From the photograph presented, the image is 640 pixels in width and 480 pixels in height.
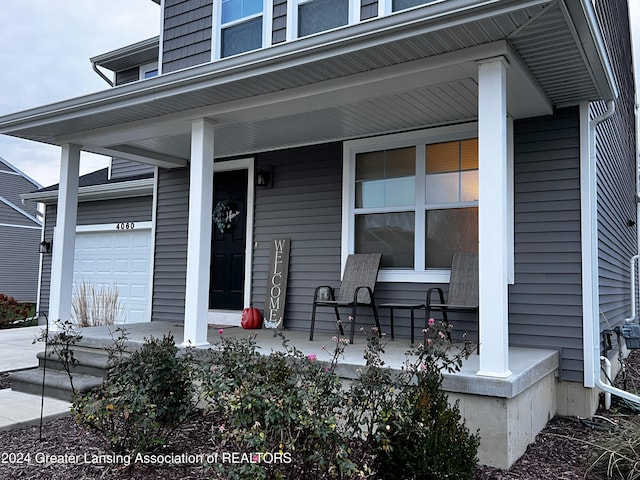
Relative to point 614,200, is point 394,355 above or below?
below

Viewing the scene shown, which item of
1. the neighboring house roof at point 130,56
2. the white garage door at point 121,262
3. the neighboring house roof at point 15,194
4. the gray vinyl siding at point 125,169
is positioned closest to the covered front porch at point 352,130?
the white garage door at point 121,262

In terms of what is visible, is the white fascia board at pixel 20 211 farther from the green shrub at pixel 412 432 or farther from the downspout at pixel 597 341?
the green shrub at pixel 412 432

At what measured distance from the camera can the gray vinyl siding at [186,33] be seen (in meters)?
6.20

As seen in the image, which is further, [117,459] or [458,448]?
[117,459]

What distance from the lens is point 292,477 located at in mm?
2328

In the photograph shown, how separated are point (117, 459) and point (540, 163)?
12.7 feet

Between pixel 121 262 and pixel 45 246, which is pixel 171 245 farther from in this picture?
pixel 45 246

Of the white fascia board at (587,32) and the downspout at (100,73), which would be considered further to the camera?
the downspout at (100,73)

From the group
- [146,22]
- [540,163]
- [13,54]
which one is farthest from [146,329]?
[13,54]

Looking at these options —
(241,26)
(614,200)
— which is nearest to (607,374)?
(614,200)

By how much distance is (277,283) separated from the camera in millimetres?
5973

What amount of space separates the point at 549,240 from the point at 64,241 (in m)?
4.85

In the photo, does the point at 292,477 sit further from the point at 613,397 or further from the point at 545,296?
the point at 613,397

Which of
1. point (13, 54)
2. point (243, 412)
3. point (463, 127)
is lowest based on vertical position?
point (243, 412)
